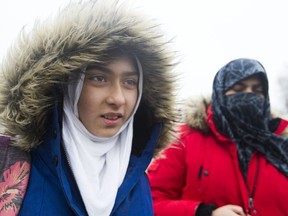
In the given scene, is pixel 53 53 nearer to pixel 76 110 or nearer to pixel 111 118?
pixel 76 110

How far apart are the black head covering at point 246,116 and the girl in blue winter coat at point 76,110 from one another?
843 millimetres

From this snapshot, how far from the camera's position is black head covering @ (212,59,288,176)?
7.29 ft

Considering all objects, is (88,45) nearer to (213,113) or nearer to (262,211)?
(213,113)

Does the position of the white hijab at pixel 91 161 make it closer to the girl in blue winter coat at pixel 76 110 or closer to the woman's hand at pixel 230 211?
the girl in blue winter coat at pixel 76 110

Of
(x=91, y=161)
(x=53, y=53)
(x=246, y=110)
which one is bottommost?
(x=91, y=161)

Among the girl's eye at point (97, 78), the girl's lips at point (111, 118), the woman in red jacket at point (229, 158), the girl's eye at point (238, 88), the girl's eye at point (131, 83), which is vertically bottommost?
the woman in red jacket at point (229, 158)

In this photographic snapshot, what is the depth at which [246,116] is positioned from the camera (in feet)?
7.86

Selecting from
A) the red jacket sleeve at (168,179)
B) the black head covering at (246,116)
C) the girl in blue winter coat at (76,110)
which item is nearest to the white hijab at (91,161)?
the girl in blue winter coat at (76,110)

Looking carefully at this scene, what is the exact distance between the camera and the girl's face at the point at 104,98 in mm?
1476

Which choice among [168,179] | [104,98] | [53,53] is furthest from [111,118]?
[168,179]

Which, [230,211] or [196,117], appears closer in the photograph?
[230,211]

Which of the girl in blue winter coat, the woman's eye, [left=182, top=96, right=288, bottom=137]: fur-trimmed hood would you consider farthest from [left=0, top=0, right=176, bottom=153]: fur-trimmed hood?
[left=182, top=96, right=288, bottom=137]: fur-trimmed hood

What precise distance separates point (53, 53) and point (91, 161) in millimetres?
439

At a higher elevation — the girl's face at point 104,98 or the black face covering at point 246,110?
the girl's face at point 104,98
